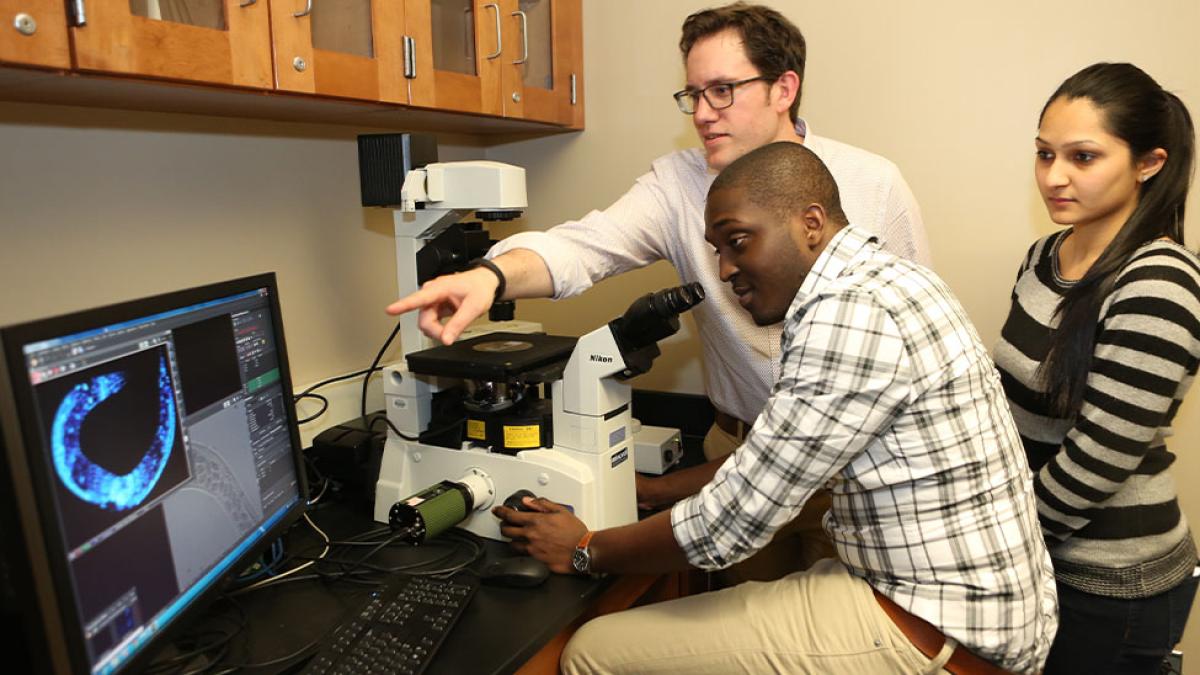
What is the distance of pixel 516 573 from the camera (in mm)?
1120

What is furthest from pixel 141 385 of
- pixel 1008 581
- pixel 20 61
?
pixel 1008 581

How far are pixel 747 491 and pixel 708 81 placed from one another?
2.75 ft

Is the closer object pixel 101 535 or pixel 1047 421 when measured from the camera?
pixel 101 535

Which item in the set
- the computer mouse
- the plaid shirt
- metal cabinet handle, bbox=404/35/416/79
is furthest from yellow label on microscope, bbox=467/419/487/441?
metal cabinet handle, bbox=404/35/416/79

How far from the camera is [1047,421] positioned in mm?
1254

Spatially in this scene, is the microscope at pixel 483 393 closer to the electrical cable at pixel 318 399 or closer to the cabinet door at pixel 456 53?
the cabinet door at pixel 456 53

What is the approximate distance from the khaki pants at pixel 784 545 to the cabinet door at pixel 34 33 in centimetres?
135

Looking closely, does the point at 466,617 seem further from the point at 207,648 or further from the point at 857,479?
the point at 857,479

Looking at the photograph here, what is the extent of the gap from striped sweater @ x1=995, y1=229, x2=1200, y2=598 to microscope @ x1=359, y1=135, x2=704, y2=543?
604 mm

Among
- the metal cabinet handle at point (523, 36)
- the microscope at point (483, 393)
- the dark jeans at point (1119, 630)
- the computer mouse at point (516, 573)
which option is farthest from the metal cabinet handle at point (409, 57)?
the dark jeans at point (1119, 630)

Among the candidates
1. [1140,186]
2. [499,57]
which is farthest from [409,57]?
[1140,186]

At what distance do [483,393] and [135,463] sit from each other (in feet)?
2.00

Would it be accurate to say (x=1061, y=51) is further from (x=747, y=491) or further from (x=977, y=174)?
(x=747, y=491)

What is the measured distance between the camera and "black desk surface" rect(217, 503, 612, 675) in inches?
37.8
